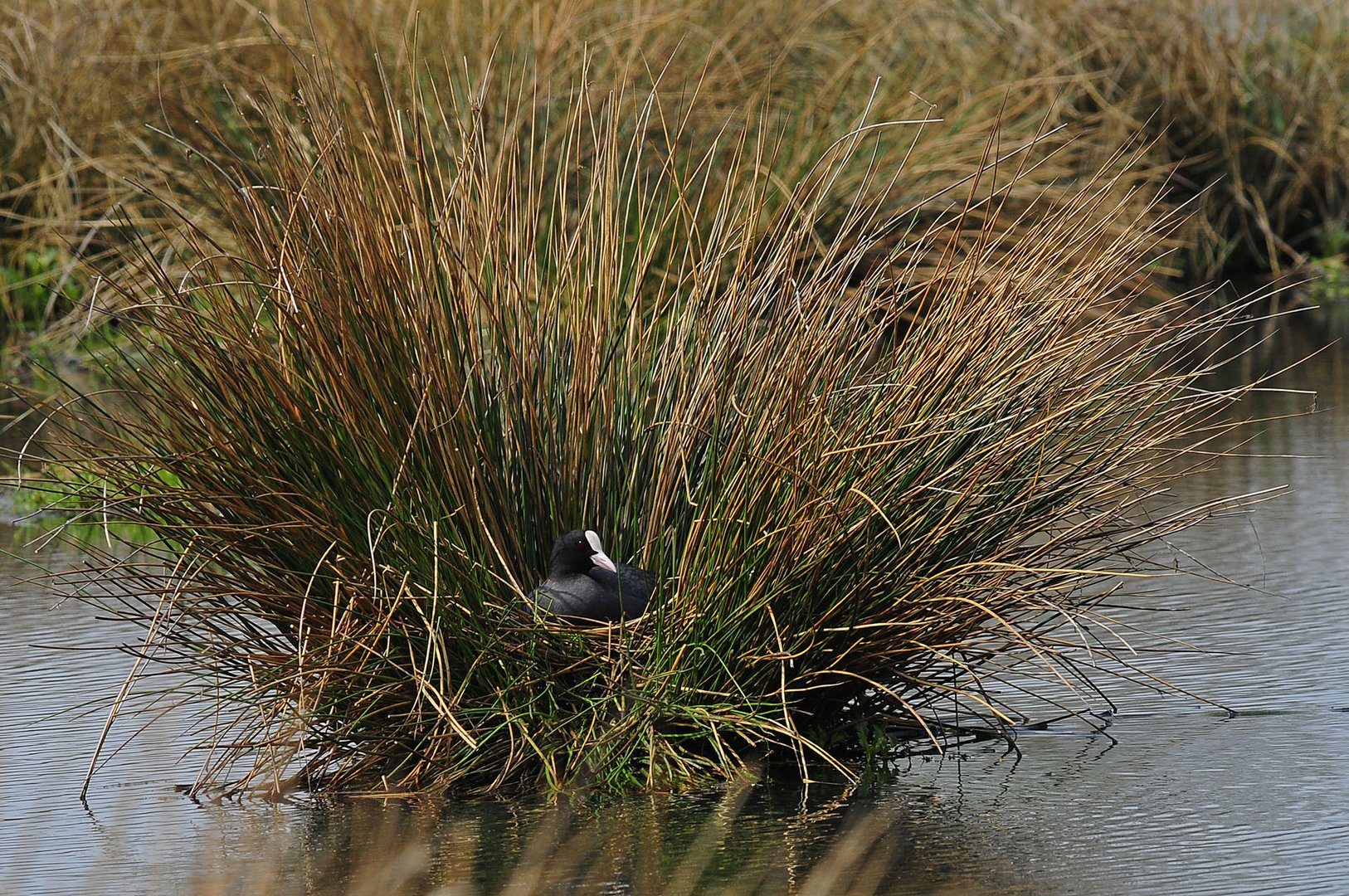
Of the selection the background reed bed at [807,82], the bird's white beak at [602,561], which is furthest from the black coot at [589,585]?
the background reed bed at [807,82]

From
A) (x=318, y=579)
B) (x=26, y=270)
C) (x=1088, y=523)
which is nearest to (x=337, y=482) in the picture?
(x=318, y=579)

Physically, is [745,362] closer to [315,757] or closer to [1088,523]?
[1088,523]

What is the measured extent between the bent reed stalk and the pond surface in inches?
6.6

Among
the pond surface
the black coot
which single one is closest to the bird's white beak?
the black coot

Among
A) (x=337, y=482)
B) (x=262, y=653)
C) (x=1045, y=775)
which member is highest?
(x=337, y=482)

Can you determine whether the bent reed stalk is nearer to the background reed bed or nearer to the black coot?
the black coot

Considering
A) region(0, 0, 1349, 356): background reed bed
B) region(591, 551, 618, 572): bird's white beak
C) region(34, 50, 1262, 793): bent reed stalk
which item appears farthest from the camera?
region(0, 0, 1349, 356): background reed bed

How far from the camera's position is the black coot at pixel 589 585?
457 centimetres

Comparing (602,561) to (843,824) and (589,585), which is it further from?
(843,824)

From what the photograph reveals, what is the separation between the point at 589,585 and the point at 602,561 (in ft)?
0.20

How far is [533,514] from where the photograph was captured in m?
4.95

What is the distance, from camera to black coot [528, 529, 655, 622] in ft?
15.0

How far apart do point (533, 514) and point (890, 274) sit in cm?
645

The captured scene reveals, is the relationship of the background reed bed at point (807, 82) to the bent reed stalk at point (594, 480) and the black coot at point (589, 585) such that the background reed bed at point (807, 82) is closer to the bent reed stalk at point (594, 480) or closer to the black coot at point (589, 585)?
the bent reed stalk at point (594, 480)
